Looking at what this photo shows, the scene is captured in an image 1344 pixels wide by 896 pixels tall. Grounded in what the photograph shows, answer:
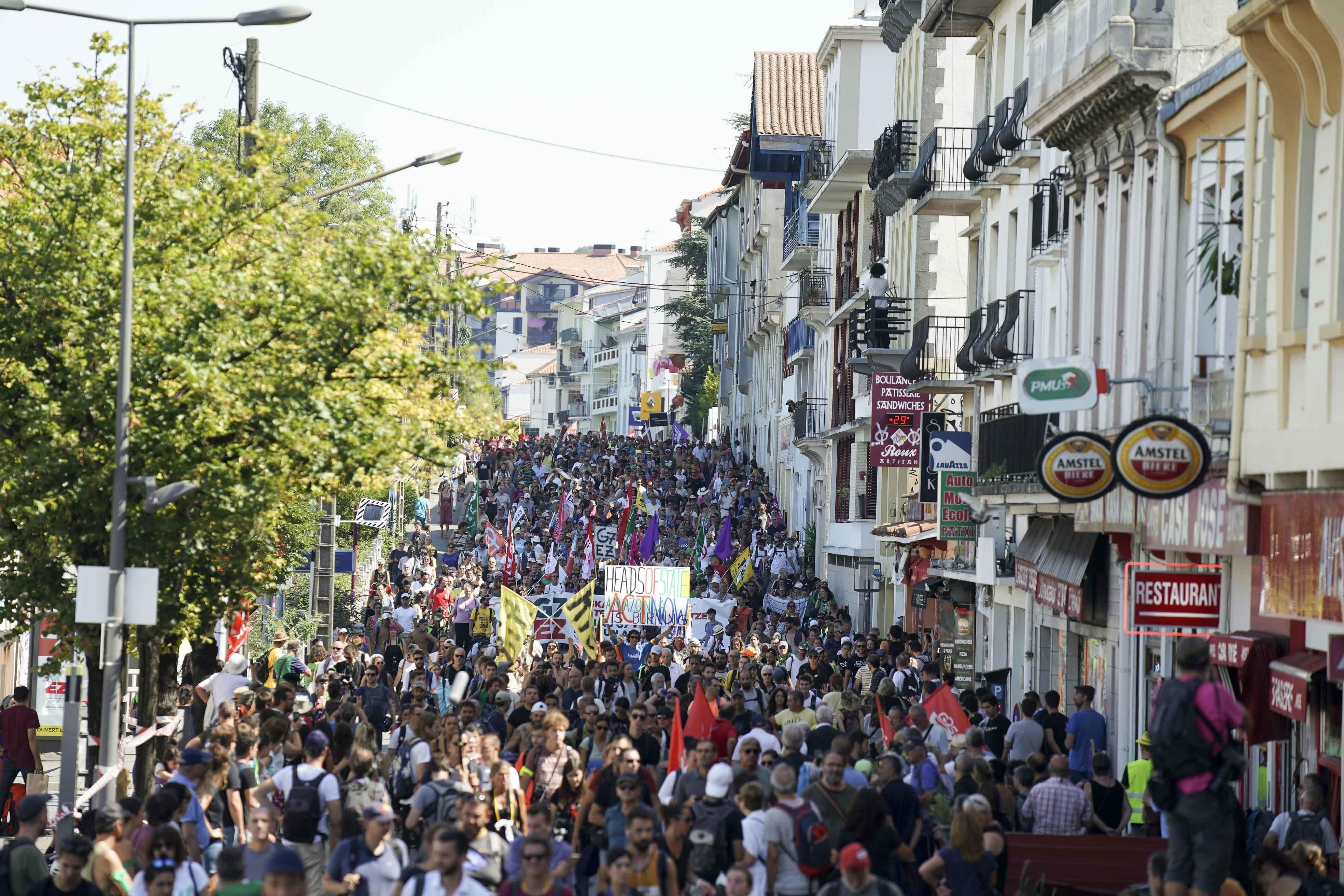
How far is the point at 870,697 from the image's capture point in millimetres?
22344

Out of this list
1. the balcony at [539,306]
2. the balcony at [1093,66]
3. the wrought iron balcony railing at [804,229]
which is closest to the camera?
the balcony at [1093,66]

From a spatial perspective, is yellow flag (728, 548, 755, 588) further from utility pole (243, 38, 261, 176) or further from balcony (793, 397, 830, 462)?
utility pole (243, 38, 261, 176)

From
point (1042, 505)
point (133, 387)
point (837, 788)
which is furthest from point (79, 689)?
point (837, 788)

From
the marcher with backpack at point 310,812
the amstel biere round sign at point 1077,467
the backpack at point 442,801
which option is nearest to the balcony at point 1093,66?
the amstel biere round sign at point 1077,467

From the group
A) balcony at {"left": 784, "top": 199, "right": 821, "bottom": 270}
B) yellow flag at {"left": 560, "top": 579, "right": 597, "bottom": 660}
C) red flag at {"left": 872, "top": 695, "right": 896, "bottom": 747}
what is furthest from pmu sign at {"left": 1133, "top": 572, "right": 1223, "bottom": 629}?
balcony at {"left": 784, "top": 199, "right": 821, "bottom": 270}

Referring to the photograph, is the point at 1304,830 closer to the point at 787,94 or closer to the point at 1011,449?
the point at 1011,449

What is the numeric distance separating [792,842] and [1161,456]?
5.36 meters

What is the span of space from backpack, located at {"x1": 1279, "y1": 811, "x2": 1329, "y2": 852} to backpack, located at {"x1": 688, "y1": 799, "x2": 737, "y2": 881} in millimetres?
3573

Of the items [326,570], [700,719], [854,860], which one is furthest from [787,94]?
[854,860]

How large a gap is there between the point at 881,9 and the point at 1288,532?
28.6 m

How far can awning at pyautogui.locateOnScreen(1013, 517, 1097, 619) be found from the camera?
23.3 meters

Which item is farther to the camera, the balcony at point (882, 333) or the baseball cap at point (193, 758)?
the balcony at point (882, 333)

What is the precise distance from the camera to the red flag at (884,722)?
714 inches

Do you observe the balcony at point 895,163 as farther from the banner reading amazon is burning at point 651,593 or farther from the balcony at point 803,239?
the balcony at point 803,239
